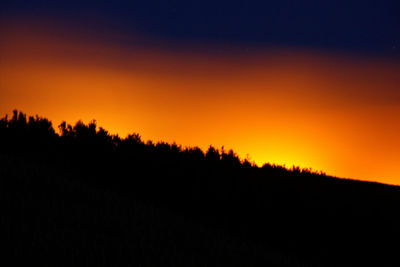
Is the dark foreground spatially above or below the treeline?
below

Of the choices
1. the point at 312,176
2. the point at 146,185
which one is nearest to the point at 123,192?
the point at 146,185

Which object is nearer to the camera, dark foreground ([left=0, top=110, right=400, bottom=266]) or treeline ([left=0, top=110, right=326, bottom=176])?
dark foreground ([left=0, top=110, right=400, bottom=266])

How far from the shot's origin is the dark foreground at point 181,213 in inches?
475

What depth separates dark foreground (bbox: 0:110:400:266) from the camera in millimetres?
12070

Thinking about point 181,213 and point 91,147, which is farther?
point 91,147

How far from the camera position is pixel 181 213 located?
18.4 metres

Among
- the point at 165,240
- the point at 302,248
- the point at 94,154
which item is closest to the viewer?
the point at 165,240

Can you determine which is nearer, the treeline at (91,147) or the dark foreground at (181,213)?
the dark foreground at (181,213)

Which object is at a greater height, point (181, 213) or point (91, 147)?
point (91, 147)

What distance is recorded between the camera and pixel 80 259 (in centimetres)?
1059

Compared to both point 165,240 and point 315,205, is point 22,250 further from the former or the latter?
point 315,205

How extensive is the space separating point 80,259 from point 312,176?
42.0 ft

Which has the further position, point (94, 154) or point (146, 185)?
point (94, 154)

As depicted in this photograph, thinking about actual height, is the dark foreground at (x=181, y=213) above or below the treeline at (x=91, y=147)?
below
